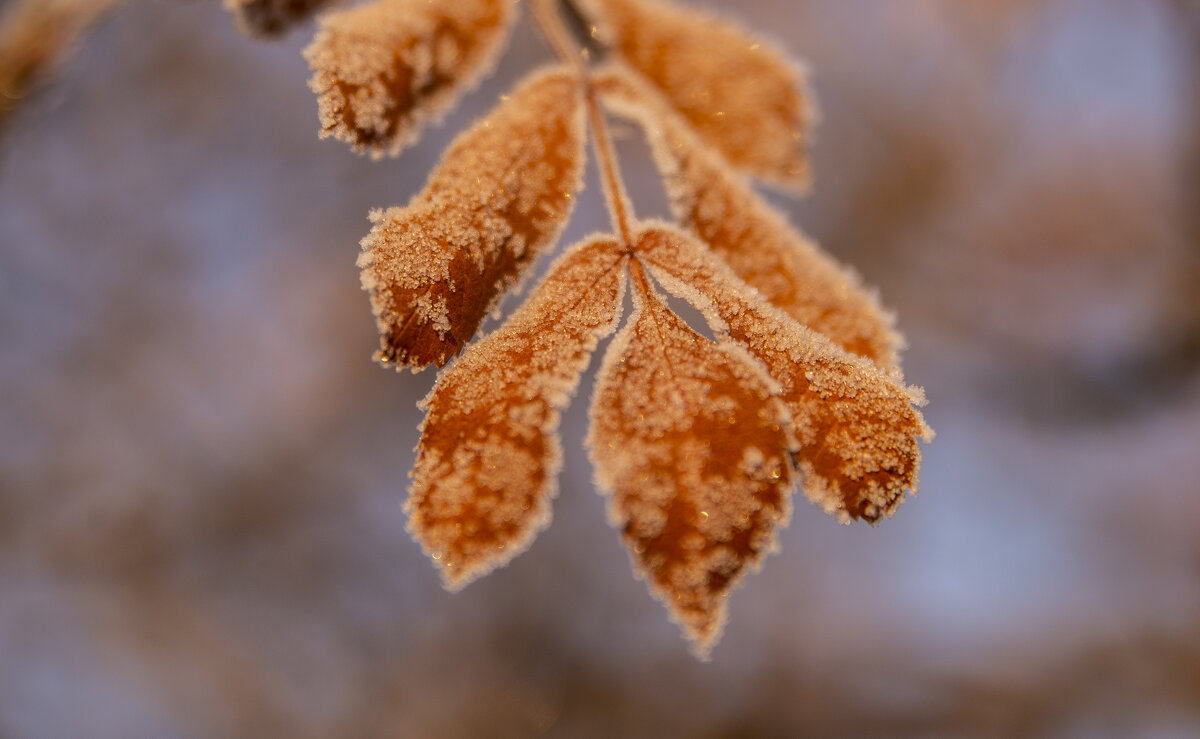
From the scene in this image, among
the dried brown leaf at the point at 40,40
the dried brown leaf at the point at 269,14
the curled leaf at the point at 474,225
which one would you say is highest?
the dried brown leaf at the point at 40,40

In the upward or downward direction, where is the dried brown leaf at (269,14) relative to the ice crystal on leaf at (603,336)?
upward

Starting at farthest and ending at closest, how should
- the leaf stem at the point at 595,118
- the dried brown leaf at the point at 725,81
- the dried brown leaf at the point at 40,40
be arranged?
the dried brown leaf at the point at 40,40
the dried brown leaf at the point at 725,81
the leaf stem at the point at 595,118

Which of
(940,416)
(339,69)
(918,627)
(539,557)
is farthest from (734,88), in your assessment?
(918,627)

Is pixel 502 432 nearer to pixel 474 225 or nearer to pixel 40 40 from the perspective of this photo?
pixel 474 225

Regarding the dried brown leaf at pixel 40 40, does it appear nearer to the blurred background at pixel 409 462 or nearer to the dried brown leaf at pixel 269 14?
the dried brown leaf at pixel 269 14

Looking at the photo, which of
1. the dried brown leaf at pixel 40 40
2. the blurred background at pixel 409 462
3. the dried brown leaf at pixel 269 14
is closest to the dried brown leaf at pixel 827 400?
the dried brown leaf at pixel 269 14

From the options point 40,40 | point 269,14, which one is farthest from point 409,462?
point 269,14

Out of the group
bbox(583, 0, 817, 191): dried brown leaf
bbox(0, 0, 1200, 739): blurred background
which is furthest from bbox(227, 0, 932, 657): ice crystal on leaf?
bbox(0, 0, 1200, 739): blurred background
